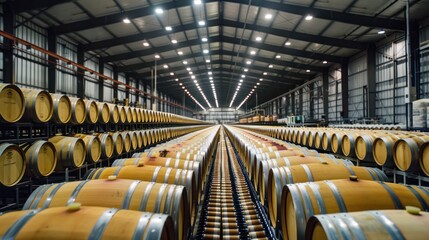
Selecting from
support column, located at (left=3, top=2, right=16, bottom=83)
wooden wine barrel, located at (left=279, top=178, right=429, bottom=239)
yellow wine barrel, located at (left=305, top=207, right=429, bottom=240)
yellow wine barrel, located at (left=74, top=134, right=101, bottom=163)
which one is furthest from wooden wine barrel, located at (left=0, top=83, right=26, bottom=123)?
support column, located at (left=3, top=2, right=16, bottom=83)

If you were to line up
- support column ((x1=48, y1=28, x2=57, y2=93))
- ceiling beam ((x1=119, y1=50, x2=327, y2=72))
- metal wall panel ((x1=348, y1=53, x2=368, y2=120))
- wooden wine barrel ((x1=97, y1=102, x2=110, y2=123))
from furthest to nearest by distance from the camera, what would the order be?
ceiling beam ((x1=119, y1=50, x2=327, y2=72)), metal wall panel ((x1=348, y1=53, x2=368, y2=120)), support column ((x1=48, y1=28, x2=57, y2=93)), wooden wine barrel ((x1=97, y1=102, x2=110, y2=123))

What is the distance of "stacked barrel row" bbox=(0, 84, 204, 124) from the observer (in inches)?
151

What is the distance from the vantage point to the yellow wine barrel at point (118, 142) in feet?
23.2

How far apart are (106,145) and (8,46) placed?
5.74 meters

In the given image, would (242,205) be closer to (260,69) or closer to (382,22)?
(382,22)

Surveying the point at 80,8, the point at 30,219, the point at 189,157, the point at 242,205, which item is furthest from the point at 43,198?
the point at 80,8

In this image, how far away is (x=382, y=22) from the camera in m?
11.4

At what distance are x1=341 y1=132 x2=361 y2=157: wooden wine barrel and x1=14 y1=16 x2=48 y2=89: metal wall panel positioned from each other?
1195 cm

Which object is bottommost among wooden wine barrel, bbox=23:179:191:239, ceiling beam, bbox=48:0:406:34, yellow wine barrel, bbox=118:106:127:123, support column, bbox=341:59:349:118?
wooden wine barrel, bbox=23:179:191:239

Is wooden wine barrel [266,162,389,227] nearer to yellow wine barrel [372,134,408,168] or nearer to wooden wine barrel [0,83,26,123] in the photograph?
yellow wine barrel [372,134,408,168]

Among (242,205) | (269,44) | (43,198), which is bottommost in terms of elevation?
(242,205)

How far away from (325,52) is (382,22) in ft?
24.5

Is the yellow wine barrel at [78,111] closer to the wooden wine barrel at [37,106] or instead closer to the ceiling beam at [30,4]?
the wooden wine barrel at [37,106]

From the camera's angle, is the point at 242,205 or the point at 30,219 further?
the point at 242,205
